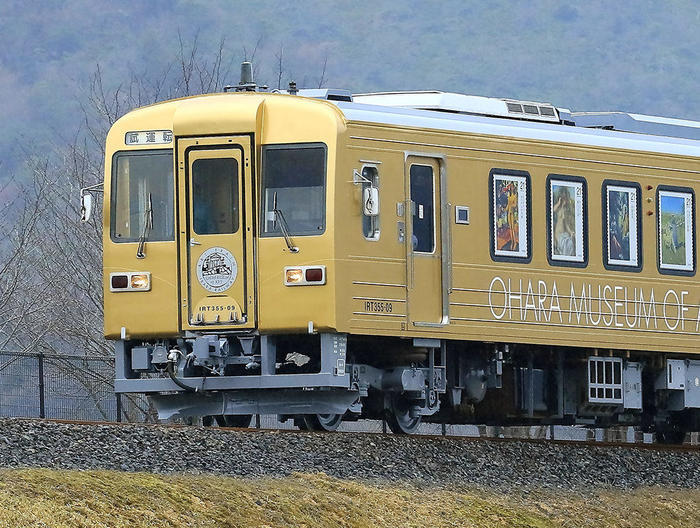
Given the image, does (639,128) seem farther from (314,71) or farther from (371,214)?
(314,71)

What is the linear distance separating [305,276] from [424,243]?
157 centimetres

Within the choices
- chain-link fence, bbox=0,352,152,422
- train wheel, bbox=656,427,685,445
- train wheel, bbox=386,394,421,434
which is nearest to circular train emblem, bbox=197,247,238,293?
train wheel, bbox=386,394,421,434

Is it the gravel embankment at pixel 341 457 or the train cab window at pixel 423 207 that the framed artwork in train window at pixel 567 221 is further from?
the gravel embankment at pixel 341 457

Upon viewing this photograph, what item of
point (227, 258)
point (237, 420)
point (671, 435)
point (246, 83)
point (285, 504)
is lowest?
point (671, 435)

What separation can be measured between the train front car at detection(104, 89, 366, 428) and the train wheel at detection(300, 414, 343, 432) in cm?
46

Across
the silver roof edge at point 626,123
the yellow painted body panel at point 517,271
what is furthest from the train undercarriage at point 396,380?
the silver roof edge at point 626,123

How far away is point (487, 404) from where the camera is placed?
2097 centimetres

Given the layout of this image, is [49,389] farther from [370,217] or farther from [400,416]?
[370,217]

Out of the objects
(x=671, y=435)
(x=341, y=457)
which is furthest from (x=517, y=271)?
(x=671, y=435)

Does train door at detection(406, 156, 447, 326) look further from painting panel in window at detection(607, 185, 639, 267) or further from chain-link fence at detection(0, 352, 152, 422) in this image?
chain-link fence at detection(0, 352, 152, 422)

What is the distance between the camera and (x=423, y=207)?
18.6 metres

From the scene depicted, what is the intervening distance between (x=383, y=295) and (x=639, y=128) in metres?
5.11

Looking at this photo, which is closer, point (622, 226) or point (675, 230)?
point (622, 226)

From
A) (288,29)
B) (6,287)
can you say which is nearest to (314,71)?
(288,29)
